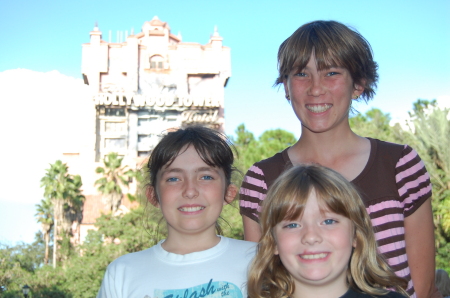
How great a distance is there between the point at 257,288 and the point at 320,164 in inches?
28.4

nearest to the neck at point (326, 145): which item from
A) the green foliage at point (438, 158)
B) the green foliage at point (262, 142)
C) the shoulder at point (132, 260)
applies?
the shoulder at point (132, 260)

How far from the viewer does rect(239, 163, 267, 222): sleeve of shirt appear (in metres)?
2.71

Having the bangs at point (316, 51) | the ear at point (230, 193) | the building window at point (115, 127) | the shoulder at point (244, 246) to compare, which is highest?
the building window at point (115, 127)

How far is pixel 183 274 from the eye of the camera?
104 inches

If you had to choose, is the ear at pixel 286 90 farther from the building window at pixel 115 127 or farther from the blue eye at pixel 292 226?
the building window at pixel 115 127

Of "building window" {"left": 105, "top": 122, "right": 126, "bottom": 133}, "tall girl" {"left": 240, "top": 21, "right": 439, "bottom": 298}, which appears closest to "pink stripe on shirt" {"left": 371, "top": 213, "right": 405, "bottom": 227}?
"tall girl" {"left": 240, "top": 21, "right": 439, "bottom": 298}

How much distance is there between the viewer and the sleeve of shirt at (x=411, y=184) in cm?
244

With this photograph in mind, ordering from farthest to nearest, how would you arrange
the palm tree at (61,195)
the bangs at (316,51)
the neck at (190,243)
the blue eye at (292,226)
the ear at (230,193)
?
the palm tree at (61,195) < the ear at (230,193) < the neck at (190,243) < the bangs at (316,51) < the blue eye at (292,226)

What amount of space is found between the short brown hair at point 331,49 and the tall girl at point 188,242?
0.72 meters

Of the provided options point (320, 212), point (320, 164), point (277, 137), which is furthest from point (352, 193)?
point (277, 137)

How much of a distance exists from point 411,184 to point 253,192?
805mm

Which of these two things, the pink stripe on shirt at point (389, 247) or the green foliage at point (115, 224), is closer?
the pink stripe on shirt at point (389, 247)

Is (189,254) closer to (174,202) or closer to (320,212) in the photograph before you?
(174,202)

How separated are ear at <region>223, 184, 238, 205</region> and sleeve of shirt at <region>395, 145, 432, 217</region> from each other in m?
1.06
